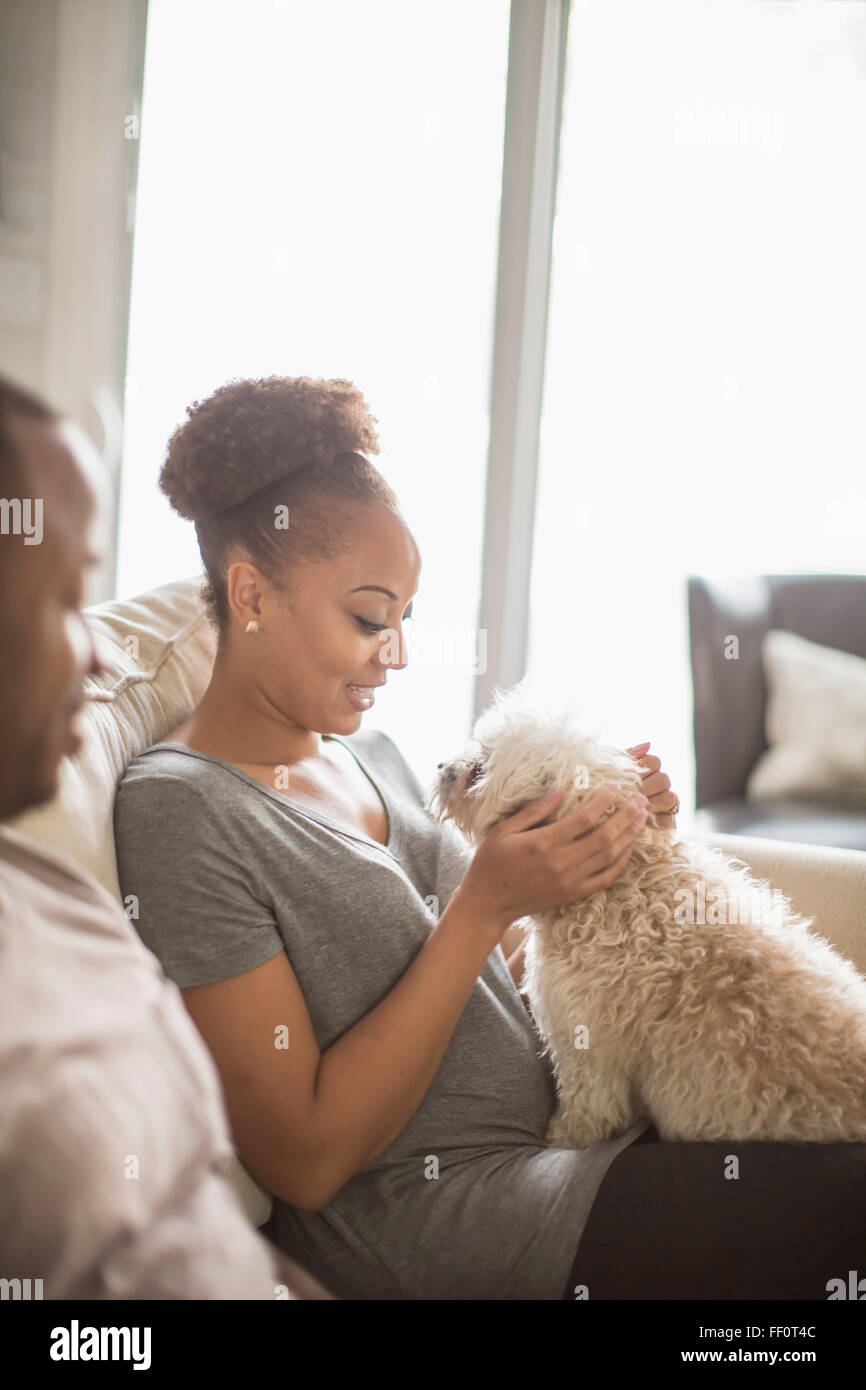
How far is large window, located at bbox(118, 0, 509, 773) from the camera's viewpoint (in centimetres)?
320

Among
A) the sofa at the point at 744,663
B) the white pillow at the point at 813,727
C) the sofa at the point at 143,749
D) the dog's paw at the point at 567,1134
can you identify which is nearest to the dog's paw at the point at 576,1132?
the dog's paw at the point at 567,1134

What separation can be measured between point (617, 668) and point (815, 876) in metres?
1.87

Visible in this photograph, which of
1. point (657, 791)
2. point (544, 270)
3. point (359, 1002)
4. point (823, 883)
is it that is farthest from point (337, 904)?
point (544, 270)

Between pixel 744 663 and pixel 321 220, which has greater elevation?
pixel 321 220

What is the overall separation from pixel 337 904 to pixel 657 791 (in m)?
0.50

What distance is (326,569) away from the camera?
1.22m

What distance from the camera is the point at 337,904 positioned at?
44.3 inches

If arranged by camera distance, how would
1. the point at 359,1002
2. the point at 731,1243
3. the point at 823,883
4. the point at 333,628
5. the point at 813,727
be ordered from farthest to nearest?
the point at 813,727
the point at 823,883
the point at 333,628
the point at 359,1002
the point at 731,1243

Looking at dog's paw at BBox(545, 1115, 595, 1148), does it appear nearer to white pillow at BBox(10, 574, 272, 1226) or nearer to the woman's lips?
white pillow at BBox(10, 574, 272, 1226)

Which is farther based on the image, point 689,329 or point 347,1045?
point 689,329

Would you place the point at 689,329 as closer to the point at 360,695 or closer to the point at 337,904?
the point at 360,695

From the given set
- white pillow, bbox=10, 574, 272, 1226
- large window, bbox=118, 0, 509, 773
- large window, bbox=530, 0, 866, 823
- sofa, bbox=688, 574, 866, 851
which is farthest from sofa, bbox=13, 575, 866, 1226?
large window, bbox=118, 0, 509, 773

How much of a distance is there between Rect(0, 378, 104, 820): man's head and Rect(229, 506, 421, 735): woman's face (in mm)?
701

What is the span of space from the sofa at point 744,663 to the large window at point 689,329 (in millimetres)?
351
